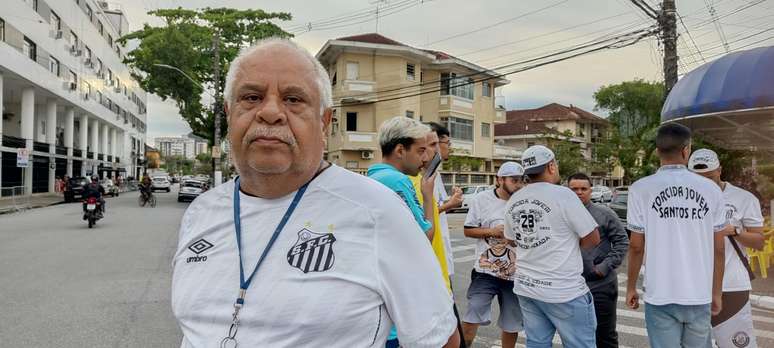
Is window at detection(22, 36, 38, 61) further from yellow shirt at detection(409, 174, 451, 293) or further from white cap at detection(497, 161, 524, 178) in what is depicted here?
yellow shirt at detection(409, 174, 451, 293)

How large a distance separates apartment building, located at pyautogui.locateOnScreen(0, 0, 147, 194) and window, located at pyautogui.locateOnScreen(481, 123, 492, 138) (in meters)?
28.0

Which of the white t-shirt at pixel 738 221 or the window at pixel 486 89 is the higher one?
the window at pixel 486 89

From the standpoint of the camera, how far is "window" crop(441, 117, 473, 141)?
36125 mm

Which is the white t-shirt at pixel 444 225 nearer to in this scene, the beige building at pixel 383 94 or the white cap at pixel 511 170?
the white cap at pixel 511 170

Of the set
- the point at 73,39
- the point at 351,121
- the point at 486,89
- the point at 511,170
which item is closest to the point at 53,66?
the point at 73,39

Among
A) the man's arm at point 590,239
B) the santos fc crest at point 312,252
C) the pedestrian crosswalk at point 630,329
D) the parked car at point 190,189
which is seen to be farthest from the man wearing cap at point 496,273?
the parked car at point 190,189

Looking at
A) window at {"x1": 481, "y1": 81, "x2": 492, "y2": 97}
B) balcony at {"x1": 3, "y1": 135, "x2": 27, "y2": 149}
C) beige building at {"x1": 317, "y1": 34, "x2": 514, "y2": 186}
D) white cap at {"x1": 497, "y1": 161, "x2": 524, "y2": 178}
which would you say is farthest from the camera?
window at {"x1": 481, "y1": 81, "x2": 492, "y2": 97}

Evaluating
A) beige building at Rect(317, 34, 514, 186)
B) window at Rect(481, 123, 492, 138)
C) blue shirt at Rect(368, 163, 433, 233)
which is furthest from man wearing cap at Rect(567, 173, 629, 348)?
window at Rect(481, 123, 492, 138)

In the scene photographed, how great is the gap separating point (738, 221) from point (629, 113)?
42.2 meters

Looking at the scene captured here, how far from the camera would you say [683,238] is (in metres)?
3.29

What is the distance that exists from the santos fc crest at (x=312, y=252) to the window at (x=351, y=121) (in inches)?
1243

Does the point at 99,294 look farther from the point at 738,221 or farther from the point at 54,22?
the point at 54,22

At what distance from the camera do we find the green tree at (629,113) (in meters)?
38.1

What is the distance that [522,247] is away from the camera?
147 inches
